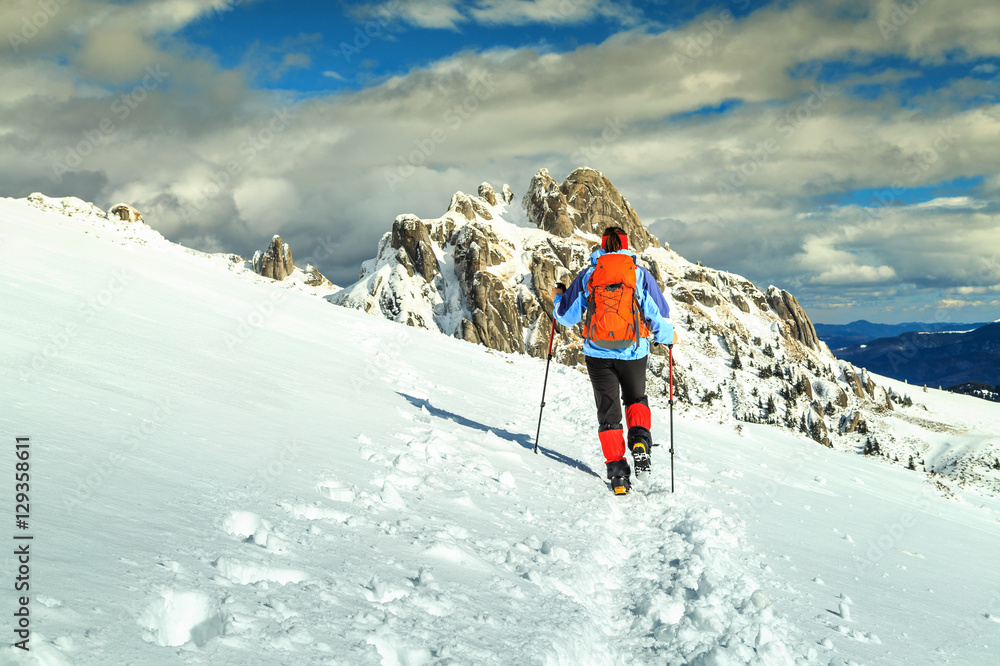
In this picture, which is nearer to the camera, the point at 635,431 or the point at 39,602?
the point at 39,602

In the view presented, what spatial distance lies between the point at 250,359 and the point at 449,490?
5741 millimetres

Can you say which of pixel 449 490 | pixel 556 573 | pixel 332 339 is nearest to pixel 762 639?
pixel 556 573

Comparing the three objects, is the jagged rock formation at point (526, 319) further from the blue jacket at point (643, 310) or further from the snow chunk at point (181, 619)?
the snow chunk at point (181, 619)

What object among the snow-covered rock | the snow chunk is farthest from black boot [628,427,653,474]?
the snow-covered rock

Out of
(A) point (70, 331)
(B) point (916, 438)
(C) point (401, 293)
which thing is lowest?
(B) point (916, 438)

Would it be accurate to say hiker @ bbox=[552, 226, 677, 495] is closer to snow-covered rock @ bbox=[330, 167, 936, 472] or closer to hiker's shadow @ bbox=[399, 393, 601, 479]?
hiker's shadow @ bbox=[399, 393, 601, 479]

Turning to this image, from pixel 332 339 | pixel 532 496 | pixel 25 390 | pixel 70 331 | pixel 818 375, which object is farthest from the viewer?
pixel 818 375

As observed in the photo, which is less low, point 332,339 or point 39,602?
point 332,339

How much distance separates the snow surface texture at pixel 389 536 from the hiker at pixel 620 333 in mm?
897

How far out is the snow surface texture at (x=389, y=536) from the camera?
2.55 m

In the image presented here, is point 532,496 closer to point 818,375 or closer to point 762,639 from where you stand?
point 762,639

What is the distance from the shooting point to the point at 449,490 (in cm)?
542

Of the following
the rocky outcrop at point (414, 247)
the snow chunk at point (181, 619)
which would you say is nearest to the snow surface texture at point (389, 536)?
the snow chunk at point (181, 619)

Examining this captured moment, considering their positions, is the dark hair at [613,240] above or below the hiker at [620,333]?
above
